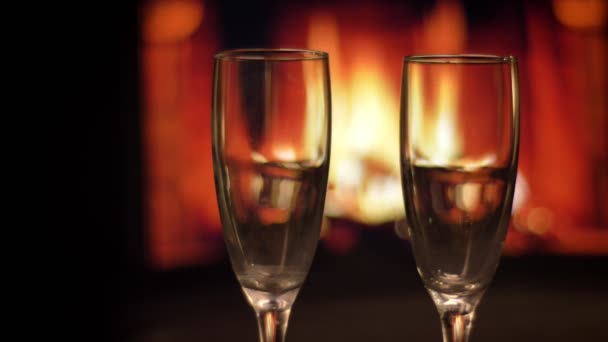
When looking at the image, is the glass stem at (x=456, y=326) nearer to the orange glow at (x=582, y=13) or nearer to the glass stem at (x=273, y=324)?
the glass stem at (x=273, y=324)

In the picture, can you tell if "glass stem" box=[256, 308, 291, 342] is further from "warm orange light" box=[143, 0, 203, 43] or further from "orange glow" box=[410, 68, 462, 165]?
"warm orange light" box=[143, 0, 203, 43]

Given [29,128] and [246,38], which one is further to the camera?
[246,38]

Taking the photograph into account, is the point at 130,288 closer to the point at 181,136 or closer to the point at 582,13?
the point at 181,136

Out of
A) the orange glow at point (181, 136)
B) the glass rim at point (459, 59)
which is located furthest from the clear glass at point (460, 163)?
the orange glow at point (181, 136)

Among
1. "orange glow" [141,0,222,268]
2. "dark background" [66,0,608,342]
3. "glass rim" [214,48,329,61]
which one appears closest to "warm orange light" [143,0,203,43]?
"orange glow" [141,0,222,268]

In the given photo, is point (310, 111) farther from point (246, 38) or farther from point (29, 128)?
point (246, 38)

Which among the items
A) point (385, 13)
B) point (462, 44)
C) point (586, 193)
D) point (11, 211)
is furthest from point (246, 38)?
point (586, 193)
